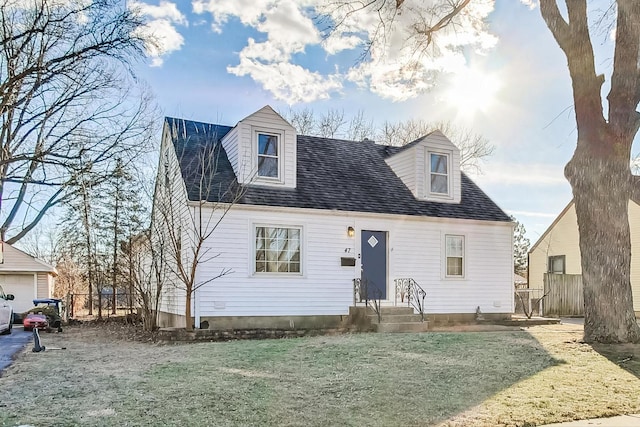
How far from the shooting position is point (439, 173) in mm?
16031

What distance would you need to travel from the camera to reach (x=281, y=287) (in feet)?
42.7

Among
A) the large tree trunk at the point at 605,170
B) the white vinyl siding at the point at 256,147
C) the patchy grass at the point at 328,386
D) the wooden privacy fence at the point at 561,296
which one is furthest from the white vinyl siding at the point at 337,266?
the wooden privacy fence at the point at 561,296

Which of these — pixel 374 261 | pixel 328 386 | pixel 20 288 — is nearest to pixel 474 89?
pixel 374 261

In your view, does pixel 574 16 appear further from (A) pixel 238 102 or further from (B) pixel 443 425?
(A) pixel 238 102

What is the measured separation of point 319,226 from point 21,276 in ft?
56.7

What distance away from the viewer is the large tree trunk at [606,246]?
8906mm

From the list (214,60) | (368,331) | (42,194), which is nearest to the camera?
(42,194)

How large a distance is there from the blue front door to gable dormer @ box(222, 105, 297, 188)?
8.17 feet

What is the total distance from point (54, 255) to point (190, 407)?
108ft

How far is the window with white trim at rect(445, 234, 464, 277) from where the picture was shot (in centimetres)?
1517

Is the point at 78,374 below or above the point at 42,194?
below

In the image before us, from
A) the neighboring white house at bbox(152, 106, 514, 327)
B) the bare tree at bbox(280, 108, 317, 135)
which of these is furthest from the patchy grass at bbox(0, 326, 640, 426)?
the bare tree at bbox(280, 108, 317, 135)

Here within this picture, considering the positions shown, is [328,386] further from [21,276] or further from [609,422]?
[21,276]

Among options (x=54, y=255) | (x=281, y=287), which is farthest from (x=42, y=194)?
(x=54, y=255)
